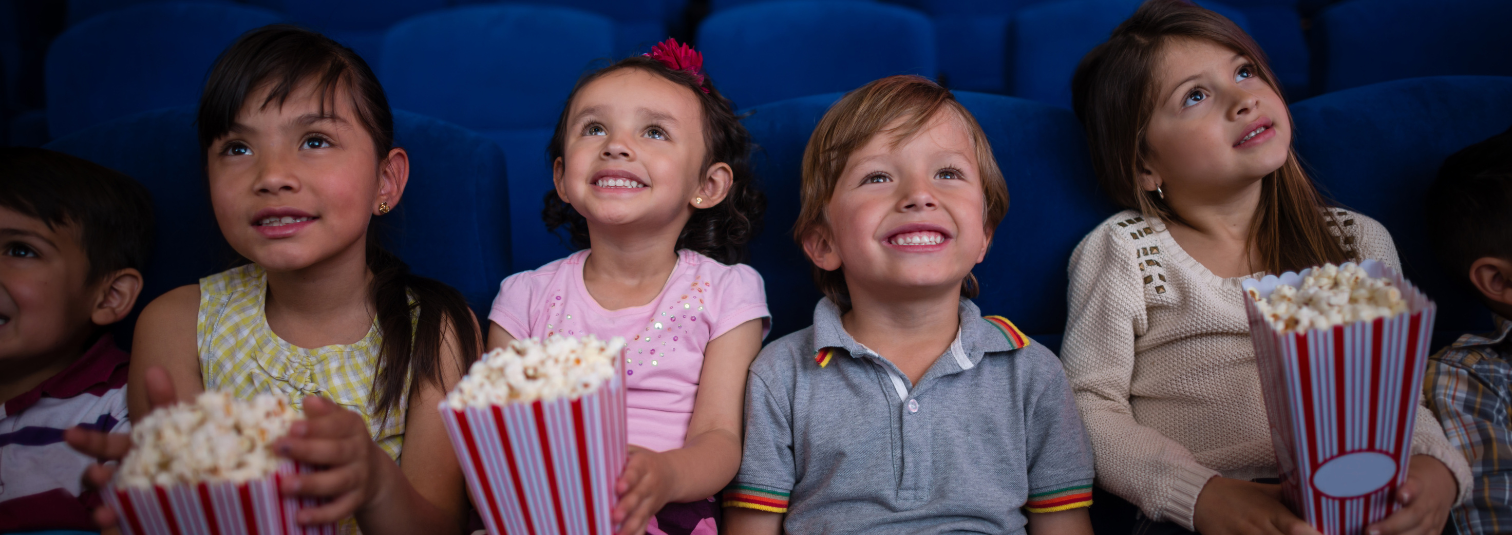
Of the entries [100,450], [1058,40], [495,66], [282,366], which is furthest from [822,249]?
[495,66]

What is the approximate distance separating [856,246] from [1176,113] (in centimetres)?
67

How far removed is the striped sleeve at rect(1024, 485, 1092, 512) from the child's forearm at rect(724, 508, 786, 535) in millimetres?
426

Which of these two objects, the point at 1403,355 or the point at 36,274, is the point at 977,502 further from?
the point at 36,274

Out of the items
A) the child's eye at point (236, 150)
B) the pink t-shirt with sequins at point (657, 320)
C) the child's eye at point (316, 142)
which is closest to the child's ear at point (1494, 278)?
the pink t-shirt with sequins at point (657, 320)

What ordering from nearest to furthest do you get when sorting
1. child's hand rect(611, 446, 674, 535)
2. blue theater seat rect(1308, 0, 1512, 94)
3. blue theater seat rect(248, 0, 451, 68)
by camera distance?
child's hand rect(611, 446, 674, 535)
blue theater seat rect(1308, 0, 1512, 94)
blue theater seat rect(248, 0, 451, 68)

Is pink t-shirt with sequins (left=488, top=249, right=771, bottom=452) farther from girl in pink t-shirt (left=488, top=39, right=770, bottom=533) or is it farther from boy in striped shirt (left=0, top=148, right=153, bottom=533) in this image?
boy in striped shirt (left=0, top=148, right=153, bottom=533)

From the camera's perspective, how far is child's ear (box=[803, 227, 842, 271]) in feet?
4.77

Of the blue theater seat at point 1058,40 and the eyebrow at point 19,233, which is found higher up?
the blue theater seat at point 1058,40

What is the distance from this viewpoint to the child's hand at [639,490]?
3.06 ft

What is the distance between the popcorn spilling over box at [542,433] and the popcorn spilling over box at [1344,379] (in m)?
0.75

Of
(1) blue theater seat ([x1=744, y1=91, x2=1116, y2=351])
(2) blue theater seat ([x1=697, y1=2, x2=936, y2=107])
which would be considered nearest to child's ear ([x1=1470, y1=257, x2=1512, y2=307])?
(1) blue theater seat ([x1=744, y1=91, x2=1116, y2=351])

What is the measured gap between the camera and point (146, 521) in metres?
0.85

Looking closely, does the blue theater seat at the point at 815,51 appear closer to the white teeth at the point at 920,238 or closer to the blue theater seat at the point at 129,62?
the white teeth at the point at 920,238

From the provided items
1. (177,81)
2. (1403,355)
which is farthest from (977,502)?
(177,81)
